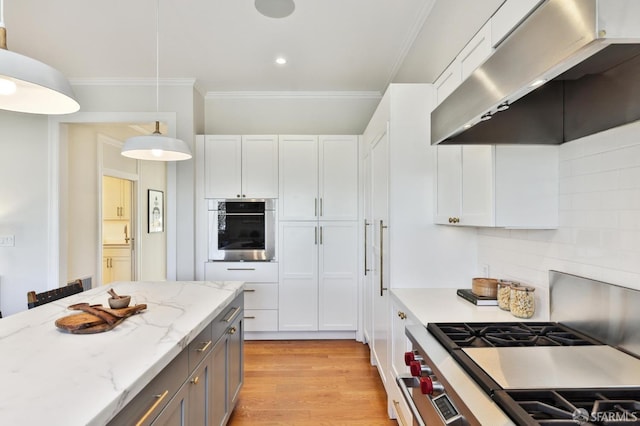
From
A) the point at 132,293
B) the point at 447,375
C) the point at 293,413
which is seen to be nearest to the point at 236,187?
the point at 132,293

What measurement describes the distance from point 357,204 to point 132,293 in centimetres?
231

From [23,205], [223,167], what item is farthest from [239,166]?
[23,205]

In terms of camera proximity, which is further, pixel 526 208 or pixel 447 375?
pixel 526 208

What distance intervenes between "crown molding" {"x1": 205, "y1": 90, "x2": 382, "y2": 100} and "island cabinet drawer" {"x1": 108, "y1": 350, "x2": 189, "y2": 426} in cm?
329

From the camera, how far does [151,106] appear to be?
11.8ft

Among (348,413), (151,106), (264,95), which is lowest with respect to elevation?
(348,413)

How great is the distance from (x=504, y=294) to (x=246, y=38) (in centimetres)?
268

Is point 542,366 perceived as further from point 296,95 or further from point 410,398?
point 296,95

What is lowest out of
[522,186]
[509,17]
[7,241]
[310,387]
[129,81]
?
[310,387]

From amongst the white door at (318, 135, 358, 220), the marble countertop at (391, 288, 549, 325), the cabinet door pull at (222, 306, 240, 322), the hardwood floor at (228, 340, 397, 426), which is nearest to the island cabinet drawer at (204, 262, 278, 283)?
the hardwood floor at (228, 340, 397, 426)

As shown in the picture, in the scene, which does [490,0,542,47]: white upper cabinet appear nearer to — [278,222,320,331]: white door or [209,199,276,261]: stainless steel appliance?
[278,222,320,331]: white door

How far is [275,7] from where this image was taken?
233cm

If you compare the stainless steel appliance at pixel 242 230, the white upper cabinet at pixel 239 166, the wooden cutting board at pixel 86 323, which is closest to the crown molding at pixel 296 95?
the white upper cabinet at pixel 239 166

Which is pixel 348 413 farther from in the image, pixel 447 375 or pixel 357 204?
pixel 357 204
